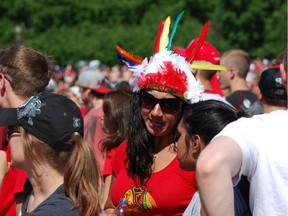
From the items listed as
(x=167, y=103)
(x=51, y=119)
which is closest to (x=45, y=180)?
(x=51, y=119)

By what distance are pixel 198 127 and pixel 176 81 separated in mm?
1070

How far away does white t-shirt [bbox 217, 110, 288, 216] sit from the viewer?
2908 millimetres

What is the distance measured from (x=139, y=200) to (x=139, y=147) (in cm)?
39

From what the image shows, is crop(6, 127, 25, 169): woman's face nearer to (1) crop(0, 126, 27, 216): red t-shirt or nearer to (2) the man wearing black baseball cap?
(1) crop(0, 126, 27, 216): red t-shirt

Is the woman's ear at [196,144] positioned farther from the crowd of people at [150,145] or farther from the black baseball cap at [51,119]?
the black baseball cap at [51,119]

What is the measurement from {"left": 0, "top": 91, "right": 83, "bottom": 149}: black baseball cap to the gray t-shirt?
22 cm

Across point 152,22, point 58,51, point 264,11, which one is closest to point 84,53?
point 58,51

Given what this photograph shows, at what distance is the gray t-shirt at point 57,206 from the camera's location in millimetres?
3289

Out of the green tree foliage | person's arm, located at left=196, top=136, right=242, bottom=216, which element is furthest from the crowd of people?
the green tree foliage

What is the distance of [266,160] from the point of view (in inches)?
117

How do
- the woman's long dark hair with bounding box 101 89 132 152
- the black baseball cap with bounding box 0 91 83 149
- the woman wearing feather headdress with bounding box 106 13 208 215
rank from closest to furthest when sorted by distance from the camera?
the black baseball cap with bounding box 0 91 83 149 → the woman wearing feather headdress with bounding box 106 13 208 215 → the woman's long dark hair with bounding box 101 89 132 152

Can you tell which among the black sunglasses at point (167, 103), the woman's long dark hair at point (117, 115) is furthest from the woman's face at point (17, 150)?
the woman's long dark hair at point (117, 115)

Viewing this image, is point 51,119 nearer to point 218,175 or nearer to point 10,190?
point 218,175

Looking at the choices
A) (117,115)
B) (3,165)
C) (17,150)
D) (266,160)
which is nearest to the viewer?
(266,160)
